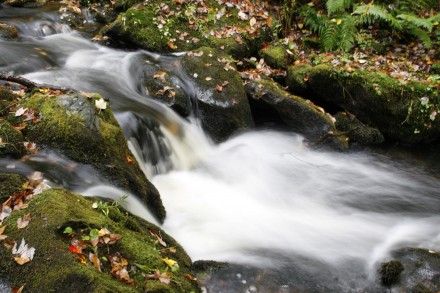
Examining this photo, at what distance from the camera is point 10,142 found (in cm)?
400

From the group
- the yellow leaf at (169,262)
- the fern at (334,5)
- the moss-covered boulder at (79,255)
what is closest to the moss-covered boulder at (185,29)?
the fern at (334,5)

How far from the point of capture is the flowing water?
14.4 feet

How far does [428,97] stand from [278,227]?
4.51 m

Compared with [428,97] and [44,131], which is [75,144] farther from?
[428,97]

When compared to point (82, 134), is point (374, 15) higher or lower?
higher

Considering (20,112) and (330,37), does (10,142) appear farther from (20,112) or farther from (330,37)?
(330,37)

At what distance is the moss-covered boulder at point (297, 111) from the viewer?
296 inches

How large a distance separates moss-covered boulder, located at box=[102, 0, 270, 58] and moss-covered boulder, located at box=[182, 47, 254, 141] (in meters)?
1.15

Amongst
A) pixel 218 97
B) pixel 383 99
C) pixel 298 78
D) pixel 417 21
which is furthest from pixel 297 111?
pixel 417 21

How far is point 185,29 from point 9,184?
6282mm

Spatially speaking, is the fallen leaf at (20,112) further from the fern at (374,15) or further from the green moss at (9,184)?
the fern at (374,15)

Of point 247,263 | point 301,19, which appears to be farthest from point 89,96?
point 301,19

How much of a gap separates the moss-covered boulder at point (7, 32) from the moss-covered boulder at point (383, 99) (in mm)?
6117

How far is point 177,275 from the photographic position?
11.1ft
